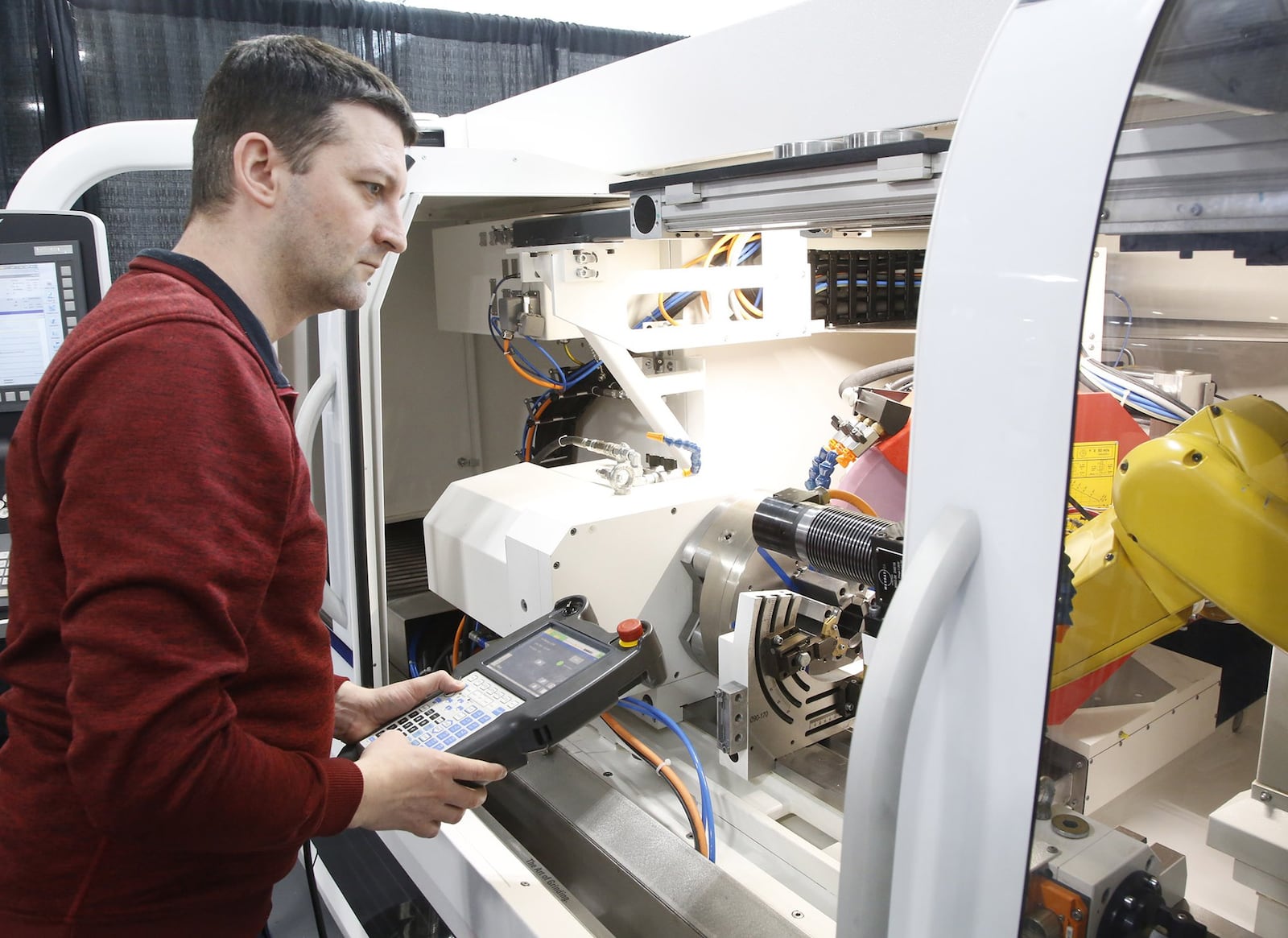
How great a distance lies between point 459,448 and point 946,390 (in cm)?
256

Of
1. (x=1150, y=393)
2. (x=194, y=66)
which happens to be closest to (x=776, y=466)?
(x=1150, y=393)

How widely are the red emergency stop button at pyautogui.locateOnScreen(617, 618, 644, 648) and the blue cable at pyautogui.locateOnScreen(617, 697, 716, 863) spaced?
32 cm

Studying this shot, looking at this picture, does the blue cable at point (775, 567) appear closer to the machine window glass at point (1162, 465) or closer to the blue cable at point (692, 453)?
the blue cable at point (692, 453)

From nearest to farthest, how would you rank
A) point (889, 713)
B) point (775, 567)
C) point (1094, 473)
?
point (889, 713) → point (1094, 473) → point (775, 567)

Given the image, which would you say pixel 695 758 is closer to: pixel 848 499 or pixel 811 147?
pixel 848 499

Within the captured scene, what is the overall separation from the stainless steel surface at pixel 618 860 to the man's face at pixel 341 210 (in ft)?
2.85

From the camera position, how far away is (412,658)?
98.2 inches

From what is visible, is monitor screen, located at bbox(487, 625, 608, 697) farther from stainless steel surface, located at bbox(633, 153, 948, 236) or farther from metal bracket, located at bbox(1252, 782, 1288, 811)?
metal bracket, located at bbox(1252, 782, 1288, 811)

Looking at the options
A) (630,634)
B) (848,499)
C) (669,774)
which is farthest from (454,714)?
(848,499)

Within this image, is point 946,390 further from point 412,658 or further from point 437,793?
point 412,658

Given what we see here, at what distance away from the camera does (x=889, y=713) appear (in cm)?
69

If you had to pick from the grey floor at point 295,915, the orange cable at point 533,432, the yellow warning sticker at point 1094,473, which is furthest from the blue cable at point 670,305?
the grey floor at point 295,915

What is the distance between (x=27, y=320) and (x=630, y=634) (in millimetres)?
1482

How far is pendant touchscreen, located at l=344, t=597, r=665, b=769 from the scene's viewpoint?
118 cm
